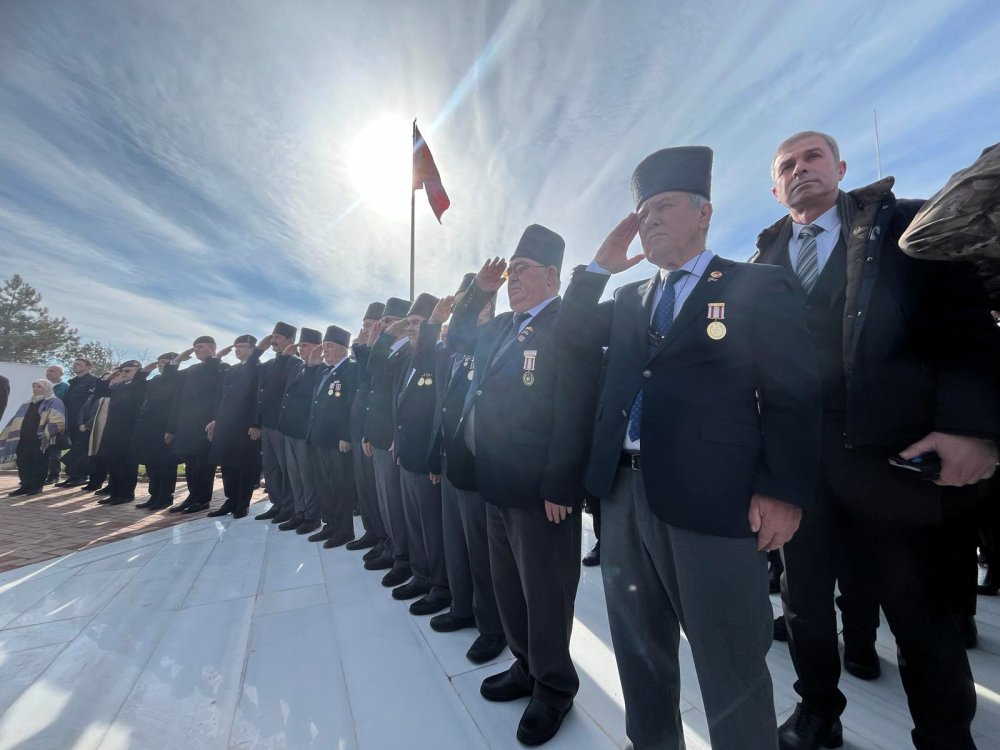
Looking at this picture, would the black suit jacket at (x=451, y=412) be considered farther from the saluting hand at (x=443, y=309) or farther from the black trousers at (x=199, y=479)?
the black trousers at (x=199, y=479)

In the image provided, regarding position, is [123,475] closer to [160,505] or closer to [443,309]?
[160,505]

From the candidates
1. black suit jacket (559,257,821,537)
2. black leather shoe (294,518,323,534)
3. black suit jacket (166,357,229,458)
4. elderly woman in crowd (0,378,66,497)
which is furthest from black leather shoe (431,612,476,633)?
elderly woman in crowd (0,378,66,497)

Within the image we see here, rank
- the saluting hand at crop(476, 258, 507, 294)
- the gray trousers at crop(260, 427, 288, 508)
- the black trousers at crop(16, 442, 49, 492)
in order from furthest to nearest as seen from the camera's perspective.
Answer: the black trousers at crop(16, 442, 49, 492) < the gray trousers at crop(260, 427, 288, 508) < the saluting hand at crop(476, 258, 507, 294)

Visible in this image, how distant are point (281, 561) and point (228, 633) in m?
1.48

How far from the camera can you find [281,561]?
4.07 metres

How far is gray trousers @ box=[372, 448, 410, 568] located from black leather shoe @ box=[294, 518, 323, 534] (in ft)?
5.58

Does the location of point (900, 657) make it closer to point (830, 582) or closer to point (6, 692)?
point (830, 582)

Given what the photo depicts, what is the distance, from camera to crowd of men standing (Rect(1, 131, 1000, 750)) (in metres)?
1.19

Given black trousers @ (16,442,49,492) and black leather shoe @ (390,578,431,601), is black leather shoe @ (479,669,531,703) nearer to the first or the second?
black leather shoe @ (390,578,431,601)

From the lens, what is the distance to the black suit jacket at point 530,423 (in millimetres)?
1705

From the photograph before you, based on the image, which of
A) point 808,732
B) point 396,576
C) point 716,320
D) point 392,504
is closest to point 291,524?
point 392,504

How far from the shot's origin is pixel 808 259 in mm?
1728

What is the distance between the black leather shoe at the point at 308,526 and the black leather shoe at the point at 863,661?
200 inches

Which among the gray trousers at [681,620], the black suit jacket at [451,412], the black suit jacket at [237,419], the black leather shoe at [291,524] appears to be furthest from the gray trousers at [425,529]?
the black suit jacket at [237,419]
